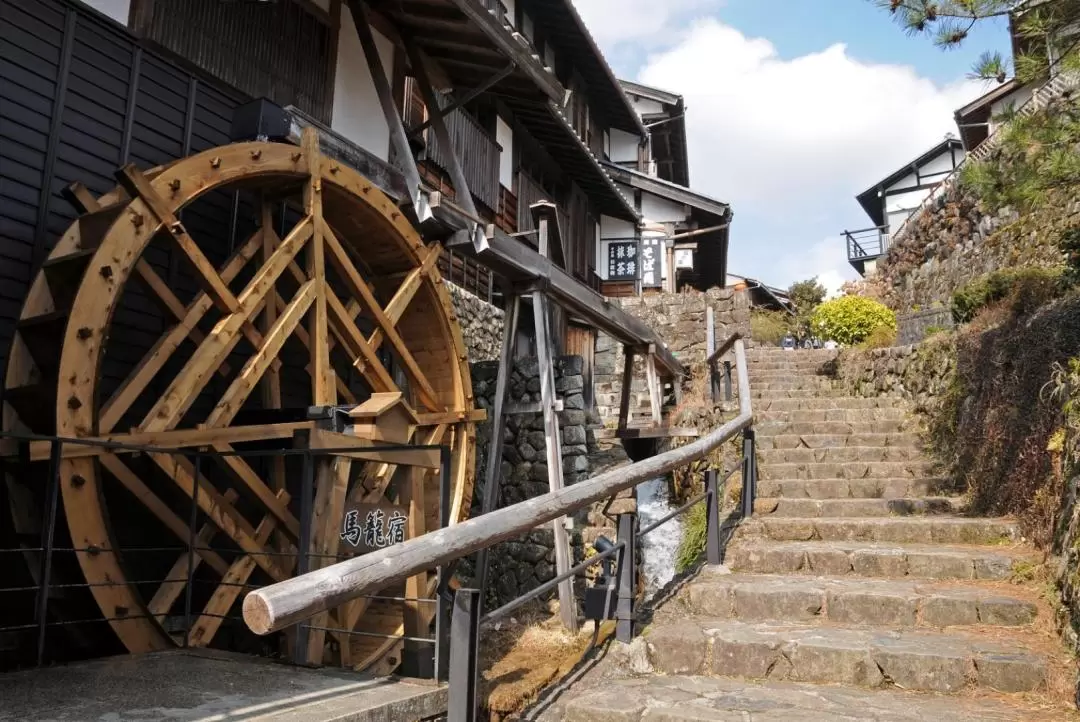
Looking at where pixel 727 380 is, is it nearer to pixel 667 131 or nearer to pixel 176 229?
pixel 176 229

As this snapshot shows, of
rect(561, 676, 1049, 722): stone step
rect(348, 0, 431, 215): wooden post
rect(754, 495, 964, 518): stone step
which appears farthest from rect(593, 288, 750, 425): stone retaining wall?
rect(561, 676, 1049, 722): stone step

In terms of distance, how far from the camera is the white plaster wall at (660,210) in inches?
742

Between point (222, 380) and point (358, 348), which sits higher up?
point (358, 348)

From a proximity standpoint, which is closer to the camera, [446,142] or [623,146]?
[446,142]

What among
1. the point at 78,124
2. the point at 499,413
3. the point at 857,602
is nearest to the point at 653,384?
the point at 499,413

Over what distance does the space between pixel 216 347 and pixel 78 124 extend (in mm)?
1702

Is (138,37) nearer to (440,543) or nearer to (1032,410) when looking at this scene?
(440,543)

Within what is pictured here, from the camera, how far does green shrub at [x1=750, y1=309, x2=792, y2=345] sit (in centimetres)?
2103

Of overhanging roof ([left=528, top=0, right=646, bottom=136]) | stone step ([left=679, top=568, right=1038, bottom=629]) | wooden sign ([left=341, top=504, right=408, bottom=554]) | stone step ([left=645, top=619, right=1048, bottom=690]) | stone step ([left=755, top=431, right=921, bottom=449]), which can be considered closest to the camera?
stone step ([left=645, top=619, right=1048, bottom=690])

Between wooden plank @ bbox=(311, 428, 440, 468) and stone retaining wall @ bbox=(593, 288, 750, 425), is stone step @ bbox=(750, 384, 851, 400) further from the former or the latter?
wooden plank @ bbox=(311, 428, 440, 468)

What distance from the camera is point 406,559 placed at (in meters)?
2.20

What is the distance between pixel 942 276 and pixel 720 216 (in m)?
5.59

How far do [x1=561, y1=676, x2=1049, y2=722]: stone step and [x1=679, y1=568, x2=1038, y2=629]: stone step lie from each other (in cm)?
66

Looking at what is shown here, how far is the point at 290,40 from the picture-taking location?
6598mm
